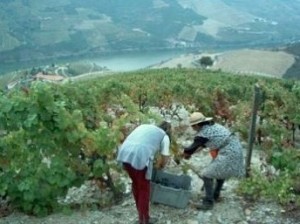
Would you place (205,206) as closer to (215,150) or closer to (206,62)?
(215,150)

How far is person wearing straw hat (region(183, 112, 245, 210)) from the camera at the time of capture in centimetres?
593

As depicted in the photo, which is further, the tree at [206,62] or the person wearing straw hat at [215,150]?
the tree at [206,62]

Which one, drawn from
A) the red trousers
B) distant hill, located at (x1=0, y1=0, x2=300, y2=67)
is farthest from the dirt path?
distant hill, located at (x1=0, y1=0, x2=300, y2=67)

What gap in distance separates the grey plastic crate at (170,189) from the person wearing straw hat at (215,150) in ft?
0.67

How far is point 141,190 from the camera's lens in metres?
5.53

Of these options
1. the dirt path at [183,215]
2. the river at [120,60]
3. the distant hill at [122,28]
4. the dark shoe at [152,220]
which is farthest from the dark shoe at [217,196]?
the distant hill at [122,28]

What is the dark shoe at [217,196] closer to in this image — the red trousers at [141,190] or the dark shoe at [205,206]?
the dark shoe at [205,206]

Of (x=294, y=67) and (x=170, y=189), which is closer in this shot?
(x=170, y=189)

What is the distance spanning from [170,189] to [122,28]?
141 metres

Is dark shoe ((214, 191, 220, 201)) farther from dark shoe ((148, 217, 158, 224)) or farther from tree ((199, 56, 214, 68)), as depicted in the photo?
tree ((199, 56, 214, 68))

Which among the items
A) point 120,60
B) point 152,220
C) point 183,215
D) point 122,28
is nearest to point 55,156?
point 152,220

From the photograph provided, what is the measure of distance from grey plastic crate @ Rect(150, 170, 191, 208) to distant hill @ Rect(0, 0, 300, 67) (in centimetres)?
10028

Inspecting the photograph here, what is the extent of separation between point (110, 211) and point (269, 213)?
1.80 metres

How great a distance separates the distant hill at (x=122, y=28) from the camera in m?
119
